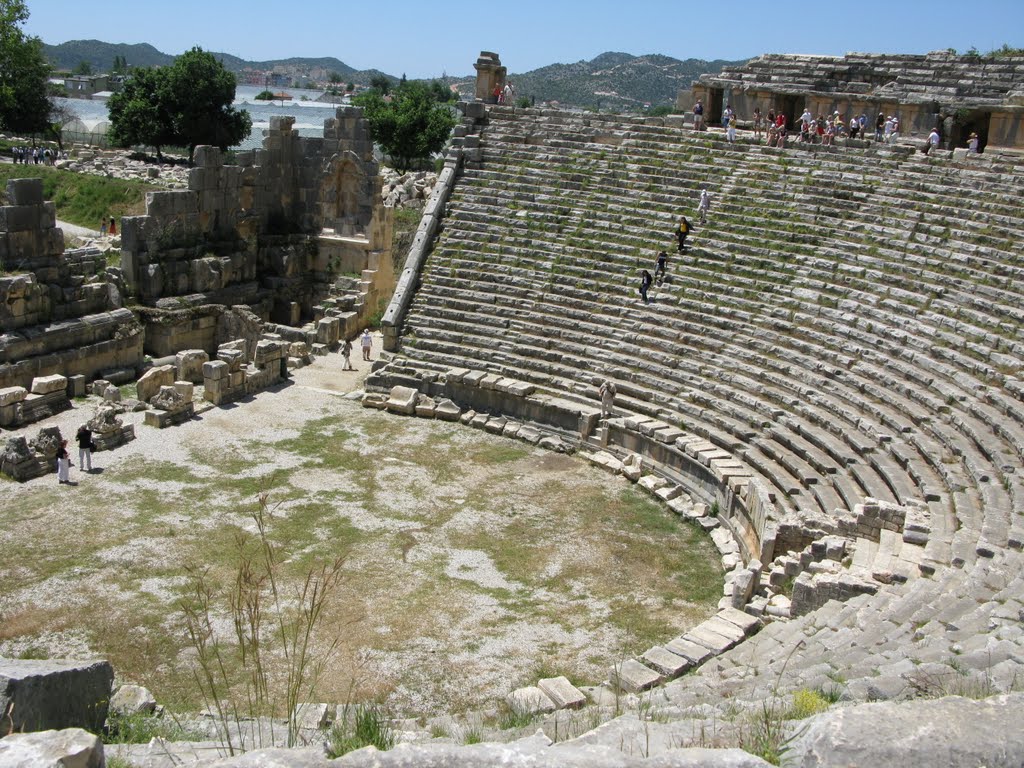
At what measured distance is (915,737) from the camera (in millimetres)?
4340

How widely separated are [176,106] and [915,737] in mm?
44749

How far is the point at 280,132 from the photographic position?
24125 millimetres

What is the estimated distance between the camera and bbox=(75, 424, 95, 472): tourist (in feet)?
48.9

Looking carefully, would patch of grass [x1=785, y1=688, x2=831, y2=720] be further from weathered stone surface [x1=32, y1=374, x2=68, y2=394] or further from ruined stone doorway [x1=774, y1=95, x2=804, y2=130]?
ruined stone doorway [x1=774, y1=95, x2=804, y2=130]

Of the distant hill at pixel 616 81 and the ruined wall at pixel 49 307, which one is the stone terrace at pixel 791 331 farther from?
the distant hill at pixel 616 81

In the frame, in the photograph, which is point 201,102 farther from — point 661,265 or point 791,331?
point 791,331

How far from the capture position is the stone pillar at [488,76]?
23766 millimetres

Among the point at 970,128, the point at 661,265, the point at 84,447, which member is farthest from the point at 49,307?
the point at 970,128

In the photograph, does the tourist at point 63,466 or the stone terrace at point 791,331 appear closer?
the stone terrace at point 791,331

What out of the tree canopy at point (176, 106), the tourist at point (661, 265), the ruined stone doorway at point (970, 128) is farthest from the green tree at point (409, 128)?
the ruined stone doorway at point (970, 128)

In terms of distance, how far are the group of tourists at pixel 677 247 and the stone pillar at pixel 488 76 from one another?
6456 mm

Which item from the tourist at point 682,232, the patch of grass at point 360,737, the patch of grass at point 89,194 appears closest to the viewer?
the patch of grass at point 360,737

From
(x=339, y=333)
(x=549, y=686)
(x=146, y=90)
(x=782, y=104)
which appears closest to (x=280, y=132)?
(x=339, y=333)

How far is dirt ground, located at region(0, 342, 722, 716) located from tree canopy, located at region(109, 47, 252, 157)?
29380 mm
